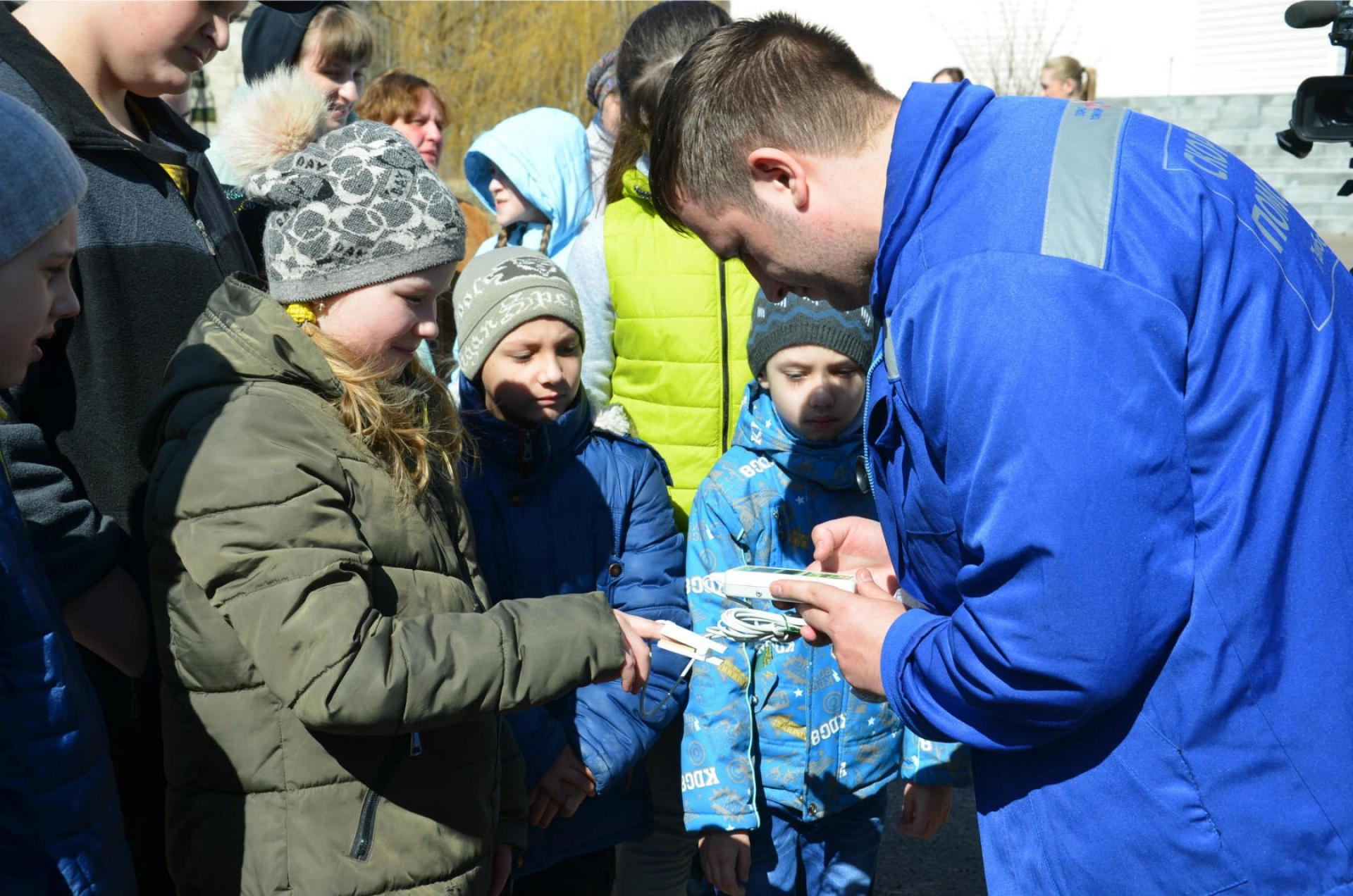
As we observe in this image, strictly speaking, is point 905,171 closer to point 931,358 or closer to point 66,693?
point 931,358

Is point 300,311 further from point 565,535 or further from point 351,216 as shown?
point 565,535

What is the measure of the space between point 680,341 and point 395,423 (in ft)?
4.33

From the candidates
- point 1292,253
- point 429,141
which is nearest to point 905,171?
point 1292,253

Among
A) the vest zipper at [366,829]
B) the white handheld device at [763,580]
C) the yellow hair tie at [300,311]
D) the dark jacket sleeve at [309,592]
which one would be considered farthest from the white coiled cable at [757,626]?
the yellow hair tie at [300,311]

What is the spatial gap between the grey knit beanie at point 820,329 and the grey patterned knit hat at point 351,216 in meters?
0.94

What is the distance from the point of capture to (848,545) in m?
2.57

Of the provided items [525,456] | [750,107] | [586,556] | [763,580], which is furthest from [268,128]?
[763,580]

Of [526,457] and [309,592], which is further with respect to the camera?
[526,457]

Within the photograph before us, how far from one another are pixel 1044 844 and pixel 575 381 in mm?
1706

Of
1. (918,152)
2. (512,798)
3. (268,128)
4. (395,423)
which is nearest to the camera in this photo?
(918,152)

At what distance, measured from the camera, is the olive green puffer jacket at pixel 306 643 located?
1869mm

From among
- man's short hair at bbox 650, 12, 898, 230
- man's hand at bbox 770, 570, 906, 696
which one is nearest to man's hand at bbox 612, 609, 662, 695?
man's hand at bbox 770, 570, 906, 696

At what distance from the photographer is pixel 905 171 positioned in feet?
5.36

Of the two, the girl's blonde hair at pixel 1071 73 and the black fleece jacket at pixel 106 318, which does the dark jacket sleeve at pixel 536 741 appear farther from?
the girl's blonde hair at pixel 1071 73
